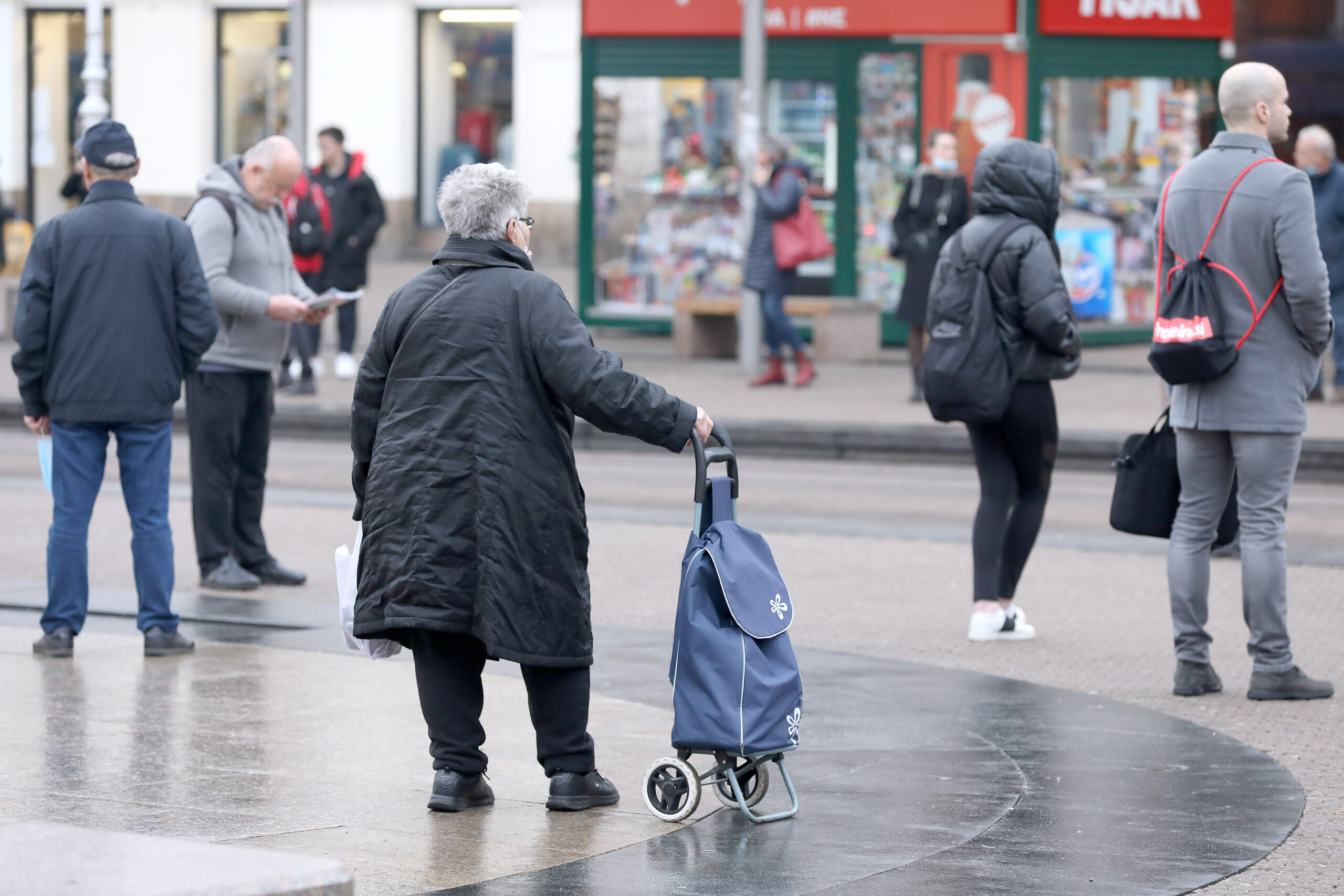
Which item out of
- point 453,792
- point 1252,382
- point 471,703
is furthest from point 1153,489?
point 453,792

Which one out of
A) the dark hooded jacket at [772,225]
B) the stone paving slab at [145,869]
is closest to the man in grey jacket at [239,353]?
the stone paving slab at [145,869]

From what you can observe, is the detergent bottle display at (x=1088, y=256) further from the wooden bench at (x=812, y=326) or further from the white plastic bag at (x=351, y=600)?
the white plastic bag at (x=351, y=600)

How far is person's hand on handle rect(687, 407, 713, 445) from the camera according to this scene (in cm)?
488

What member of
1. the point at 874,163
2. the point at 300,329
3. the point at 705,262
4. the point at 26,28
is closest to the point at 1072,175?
the point at 874,163

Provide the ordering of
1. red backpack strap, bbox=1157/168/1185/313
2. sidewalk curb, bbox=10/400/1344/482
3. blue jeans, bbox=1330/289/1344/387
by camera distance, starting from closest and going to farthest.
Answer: red backpack strap, bbox=1157/168/1185/313 → sidewalk curb, bbox=10/400/1344/482 → blue jeans, bbox=1330/289/1344/387

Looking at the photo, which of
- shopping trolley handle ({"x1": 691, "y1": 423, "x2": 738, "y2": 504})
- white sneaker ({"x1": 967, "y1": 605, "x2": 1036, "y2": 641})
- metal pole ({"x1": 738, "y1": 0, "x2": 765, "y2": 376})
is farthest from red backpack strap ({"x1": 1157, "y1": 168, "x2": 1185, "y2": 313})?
metal pole ({"x1": 738, "y1": 0, "x2": 765, "y2": 376})

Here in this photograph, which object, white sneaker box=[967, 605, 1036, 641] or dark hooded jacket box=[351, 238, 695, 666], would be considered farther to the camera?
white sneaker box=[967, 605, 1036, 641]

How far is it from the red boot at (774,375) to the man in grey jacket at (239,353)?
7695 mm

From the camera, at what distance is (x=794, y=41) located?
1823 centimetres

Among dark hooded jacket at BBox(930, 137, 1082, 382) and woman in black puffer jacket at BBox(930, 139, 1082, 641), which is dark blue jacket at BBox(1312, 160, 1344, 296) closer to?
woman in black puffer jacket at BBox(930, 139, 1082, 641)

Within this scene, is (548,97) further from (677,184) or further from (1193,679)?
(1193,679)

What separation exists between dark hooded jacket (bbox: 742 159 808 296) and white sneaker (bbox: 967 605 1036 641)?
310 inches

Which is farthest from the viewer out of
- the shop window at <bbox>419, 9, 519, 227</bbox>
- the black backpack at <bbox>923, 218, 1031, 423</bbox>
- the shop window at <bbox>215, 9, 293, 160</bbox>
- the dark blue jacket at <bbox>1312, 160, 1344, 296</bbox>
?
the shop window at <bbox>215, 9, 293, 160</bbox>

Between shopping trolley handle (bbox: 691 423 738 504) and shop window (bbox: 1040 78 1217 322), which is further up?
shop window (bbox: 1040 78 1217 322)
